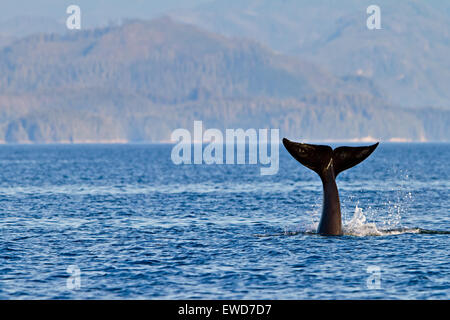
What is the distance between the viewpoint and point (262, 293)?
24484 millimetres

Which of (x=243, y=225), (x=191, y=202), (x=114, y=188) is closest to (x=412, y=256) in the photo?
(x=243, y=225)

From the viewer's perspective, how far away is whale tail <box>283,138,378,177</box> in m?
29.9

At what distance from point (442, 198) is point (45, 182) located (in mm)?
41938

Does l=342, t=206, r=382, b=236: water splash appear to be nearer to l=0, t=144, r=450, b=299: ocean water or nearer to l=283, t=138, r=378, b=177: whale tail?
l=0, t=144, r=450, b=299: ocean water

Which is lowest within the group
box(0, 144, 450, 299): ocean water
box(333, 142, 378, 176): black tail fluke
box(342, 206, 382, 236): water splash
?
box(0, 144, 450, 299): ocean water

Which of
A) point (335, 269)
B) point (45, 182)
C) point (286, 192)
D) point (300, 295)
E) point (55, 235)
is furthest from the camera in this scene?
point (45, 182)

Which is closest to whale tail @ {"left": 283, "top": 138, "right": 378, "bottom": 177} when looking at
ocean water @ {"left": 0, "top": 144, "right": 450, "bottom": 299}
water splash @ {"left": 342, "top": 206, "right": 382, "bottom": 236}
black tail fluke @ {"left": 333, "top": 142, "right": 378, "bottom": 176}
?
black tail fluke @ {"left": 333, "top": 142, "right": 378, "bottom": 176}

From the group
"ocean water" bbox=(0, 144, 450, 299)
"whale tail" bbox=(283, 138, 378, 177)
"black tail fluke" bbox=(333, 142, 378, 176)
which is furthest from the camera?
"whale tail" bbox=(283, 138, 378, 177)

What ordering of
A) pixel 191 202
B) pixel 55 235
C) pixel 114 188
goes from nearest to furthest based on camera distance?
pixel 55 235, pixel 191 202, pixel 114 188

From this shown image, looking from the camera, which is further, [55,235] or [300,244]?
[55,235]

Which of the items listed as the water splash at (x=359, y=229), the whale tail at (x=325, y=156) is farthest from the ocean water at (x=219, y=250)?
the whale tail at (x=325, y=156)

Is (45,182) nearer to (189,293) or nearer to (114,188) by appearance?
(114,188)

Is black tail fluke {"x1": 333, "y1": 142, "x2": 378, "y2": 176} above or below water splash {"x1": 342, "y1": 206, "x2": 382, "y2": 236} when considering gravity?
above

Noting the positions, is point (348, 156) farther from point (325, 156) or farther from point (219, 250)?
point (219, 250)
